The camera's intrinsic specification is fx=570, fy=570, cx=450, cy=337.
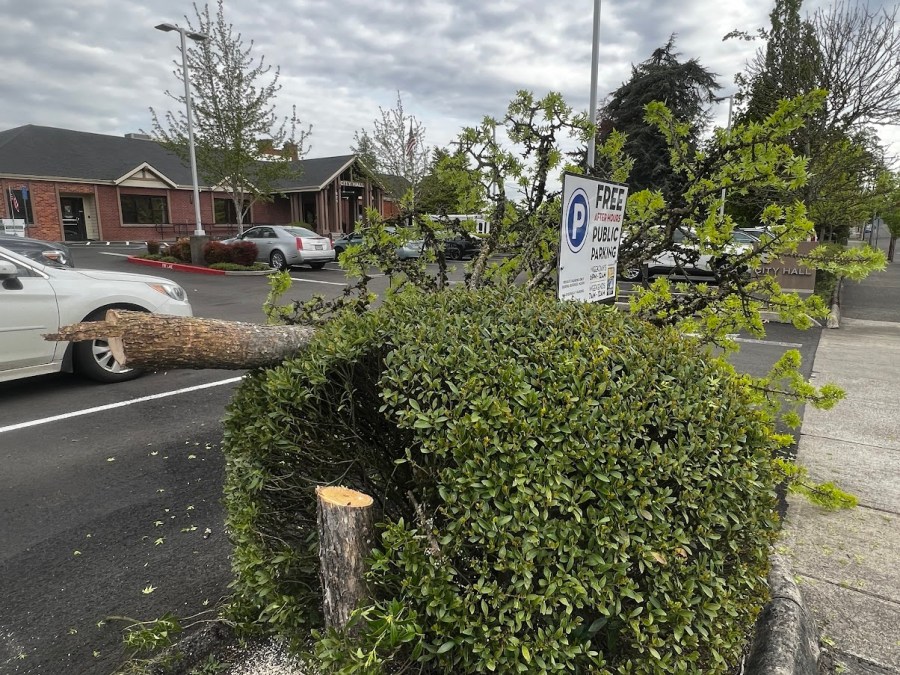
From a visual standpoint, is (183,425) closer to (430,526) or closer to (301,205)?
(430,526)

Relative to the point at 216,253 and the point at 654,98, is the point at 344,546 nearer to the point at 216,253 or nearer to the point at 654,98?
the point at 216,253

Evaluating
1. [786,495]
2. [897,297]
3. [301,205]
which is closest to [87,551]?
[786,495]

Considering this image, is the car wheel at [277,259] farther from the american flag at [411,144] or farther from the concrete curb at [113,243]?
the concrete curb at [113,243]

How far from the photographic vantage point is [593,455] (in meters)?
1.75

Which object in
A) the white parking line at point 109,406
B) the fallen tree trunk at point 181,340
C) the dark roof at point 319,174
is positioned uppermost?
the dark roof at point 319,174

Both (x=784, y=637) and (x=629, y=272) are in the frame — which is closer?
(x=784, y=637)

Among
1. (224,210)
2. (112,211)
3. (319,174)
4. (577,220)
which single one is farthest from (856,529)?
(224,210)

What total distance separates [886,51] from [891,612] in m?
13.4

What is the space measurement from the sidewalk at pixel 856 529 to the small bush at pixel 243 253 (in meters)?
17.0

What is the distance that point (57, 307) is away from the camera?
227 inches

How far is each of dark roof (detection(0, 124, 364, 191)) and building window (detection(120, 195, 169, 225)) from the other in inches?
61.0

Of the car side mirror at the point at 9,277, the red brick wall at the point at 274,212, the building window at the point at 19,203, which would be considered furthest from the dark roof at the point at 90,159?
the car side mirror at the point at 9,277

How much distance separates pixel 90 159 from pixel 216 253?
2010cm

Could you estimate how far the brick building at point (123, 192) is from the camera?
100ft
